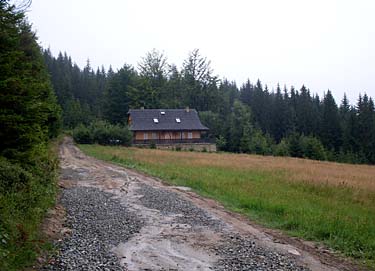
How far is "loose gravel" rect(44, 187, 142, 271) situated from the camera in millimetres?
7875

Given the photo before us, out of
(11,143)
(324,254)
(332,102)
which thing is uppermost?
(332,102)

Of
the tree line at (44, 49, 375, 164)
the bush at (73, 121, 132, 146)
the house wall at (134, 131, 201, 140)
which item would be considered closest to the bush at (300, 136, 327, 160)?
the tree line at (44, 49, 375, 164)

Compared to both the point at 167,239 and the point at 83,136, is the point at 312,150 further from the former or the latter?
the point at 167,239

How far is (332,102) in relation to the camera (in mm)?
82688

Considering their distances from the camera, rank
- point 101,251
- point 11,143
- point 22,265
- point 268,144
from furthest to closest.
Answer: point 268,144 → point 11,143 → point 101,251 → point 22,265

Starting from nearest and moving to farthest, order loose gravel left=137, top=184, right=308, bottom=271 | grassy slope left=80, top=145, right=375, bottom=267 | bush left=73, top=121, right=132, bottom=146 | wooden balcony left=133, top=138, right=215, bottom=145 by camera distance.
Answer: loose gravel left=137, top=184, right=308, bottom=271, grassy slope left=80, top=145, right=375, bottom=267, bush left=73, top=121, right=132, bottom=146, wooden balcony left=133, top=138, right=215, bottom=145

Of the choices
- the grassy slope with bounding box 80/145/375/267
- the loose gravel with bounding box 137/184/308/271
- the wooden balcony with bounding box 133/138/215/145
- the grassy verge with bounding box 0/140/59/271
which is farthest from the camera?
the wooden balcony with bounding box 133/138/215/145

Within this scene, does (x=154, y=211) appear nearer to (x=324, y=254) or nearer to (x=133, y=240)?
(x=133, y=240)

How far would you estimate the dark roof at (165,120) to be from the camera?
215 ft

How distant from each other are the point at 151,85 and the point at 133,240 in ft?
231

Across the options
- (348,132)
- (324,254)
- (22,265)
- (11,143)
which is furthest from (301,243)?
(348,132)

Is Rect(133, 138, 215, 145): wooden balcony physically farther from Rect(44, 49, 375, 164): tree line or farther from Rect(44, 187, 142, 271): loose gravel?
Rect(44, 187, 142, 271): loose gravel

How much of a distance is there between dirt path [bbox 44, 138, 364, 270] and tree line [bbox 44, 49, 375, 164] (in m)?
45.7

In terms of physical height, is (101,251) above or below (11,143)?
below
